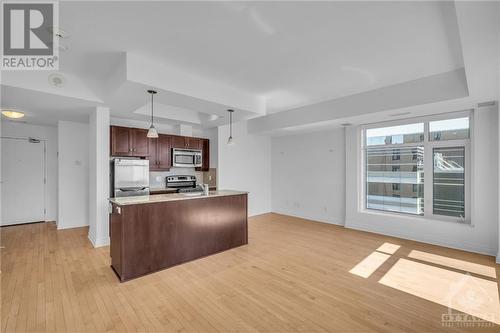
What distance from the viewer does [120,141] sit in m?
4.82

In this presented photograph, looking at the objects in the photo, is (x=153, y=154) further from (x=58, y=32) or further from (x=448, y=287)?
(x=448, y=287)

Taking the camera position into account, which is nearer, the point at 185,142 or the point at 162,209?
the point at 162,209

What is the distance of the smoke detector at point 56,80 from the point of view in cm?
329

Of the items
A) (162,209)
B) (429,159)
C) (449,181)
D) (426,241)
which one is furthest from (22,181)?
(449,181)

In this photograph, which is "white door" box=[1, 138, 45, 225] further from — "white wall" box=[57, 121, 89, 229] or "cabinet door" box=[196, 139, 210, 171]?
"cabinet door" box=[196, 139, 210, 171]

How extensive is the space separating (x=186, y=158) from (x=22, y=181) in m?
3.96

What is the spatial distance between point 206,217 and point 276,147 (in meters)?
4.27

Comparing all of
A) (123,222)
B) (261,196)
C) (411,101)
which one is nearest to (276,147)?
(261,196)

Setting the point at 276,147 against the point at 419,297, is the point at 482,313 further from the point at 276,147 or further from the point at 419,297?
the point at 276,147

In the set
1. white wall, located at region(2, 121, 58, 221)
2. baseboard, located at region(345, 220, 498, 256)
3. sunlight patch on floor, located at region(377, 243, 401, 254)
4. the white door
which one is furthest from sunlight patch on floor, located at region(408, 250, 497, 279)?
the white door

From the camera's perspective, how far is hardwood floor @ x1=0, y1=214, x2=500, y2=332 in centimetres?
210

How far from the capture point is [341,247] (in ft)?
13.6

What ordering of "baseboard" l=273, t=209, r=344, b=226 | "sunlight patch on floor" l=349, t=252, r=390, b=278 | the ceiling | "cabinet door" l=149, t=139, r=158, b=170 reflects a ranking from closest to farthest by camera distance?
the ceiling → "sunlight patch on floor" l=349, t=252, r=390, b=278 → "cabinet door" l=149, t=139, r=158, b=170 → "baseboard" l=273, t=209, r=344, b=226

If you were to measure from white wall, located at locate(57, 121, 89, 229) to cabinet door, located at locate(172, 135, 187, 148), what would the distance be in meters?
2.11
